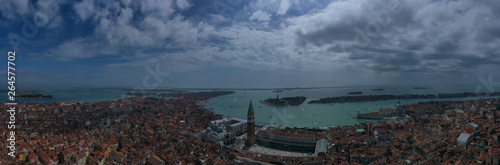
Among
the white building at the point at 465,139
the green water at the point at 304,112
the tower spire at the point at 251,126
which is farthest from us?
the green water at the point at 304,112

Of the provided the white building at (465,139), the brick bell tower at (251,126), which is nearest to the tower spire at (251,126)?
the brick bell tower at (251,126)

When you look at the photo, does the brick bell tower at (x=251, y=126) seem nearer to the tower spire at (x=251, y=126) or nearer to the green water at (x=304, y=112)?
the tower spire at (x=251, y=126)

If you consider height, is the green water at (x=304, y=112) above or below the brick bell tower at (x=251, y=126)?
below

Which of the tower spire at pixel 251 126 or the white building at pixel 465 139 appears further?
the tower spire at pixel 251 126

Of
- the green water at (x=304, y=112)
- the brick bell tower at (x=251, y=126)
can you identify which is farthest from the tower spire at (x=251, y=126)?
the green water at (x=304, y=112)

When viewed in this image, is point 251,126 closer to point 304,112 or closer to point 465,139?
point 465,139

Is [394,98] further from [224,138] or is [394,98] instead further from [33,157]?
[33,157]

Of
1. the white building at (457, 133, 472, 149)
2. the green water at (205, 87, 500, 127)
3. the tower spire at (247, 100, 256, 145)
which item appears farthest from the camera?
the green water at (205, 87, 500, 127)

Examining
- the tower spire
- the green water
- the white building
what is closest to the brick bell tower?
the tower spire

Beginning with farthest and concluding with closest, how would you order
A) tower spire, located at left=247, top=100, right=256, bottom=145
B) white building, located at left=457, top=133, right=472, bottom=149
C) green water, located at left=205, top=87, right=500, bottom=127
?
green water, located at left=205, top=87, right=500, bottom=127 < tower spire, located at left=247, top=100, right=256, bottom=145 < white building, located at left=457, top=133, right=472, bottom=149

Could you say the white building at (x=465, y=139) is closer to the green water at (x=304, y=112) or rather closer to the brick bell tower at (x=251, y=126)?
the green water at (x=304, y=112)

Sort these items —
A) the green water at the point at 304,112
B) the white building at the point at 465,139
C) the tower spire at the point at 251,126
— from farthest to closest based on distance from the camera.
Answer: the green water at the point at 304,112
the tower spire at the point at 251,126
the white building at the point at 465,139

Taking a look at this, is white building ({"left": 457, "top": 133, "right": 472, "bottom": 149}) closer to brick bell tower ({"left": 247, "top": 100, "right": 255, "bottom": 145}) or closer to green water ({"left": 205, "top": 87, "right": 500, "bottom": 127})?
green water ({"left": 205, "top": 87, "right": 500, "bottom": 127})

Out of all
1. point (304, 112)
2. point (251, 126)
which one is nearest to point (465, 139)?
point (251, 126)
